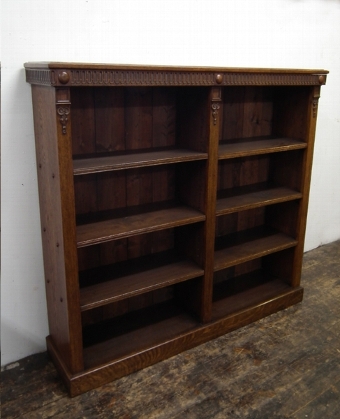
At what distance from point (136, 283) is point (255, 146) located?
Result: 1.01 metres

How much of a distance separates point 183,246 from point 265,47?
143 cm

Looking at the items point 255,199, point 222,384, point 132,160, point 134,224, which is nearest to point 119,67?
point 132,160

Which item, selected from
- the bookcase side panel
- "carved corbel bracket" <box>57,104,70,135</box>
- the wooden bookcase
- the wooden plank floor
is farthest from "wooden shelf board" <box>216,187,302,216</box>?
"carved corbel bracket" <box>57,104,70,135</box>

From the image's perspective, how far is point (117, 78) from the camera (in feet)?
5.65

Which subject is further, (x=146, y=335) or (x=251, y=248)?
(x=251, y=248)

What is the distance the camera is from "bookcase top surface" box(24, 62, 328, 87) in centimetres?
160

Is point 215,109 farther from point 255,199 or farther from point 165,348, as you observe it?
point 165,348

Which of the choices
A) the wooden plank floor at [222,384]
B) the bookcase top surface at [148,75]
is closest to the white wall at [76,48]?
the bookcase top surface at [148,75]

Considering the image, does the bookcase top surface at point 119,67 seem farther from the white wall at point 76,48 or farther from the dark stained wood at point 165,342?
the dark stained wood at point 165,342

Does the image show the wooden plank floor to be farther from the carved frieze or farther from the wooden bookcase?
the carved frieze

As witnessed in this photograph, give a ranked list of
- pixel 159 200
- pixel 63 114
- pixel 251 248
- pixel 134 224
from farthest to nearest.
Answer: pixel 251 248 → pixel 159 200 → pixel 134 224 → pixel 63 114

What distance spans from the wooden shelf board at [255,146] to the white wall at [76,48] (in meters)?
0.50

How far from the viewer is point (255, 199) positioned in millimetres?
2486

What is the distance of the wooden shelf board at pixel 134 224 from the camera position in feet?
6.27
